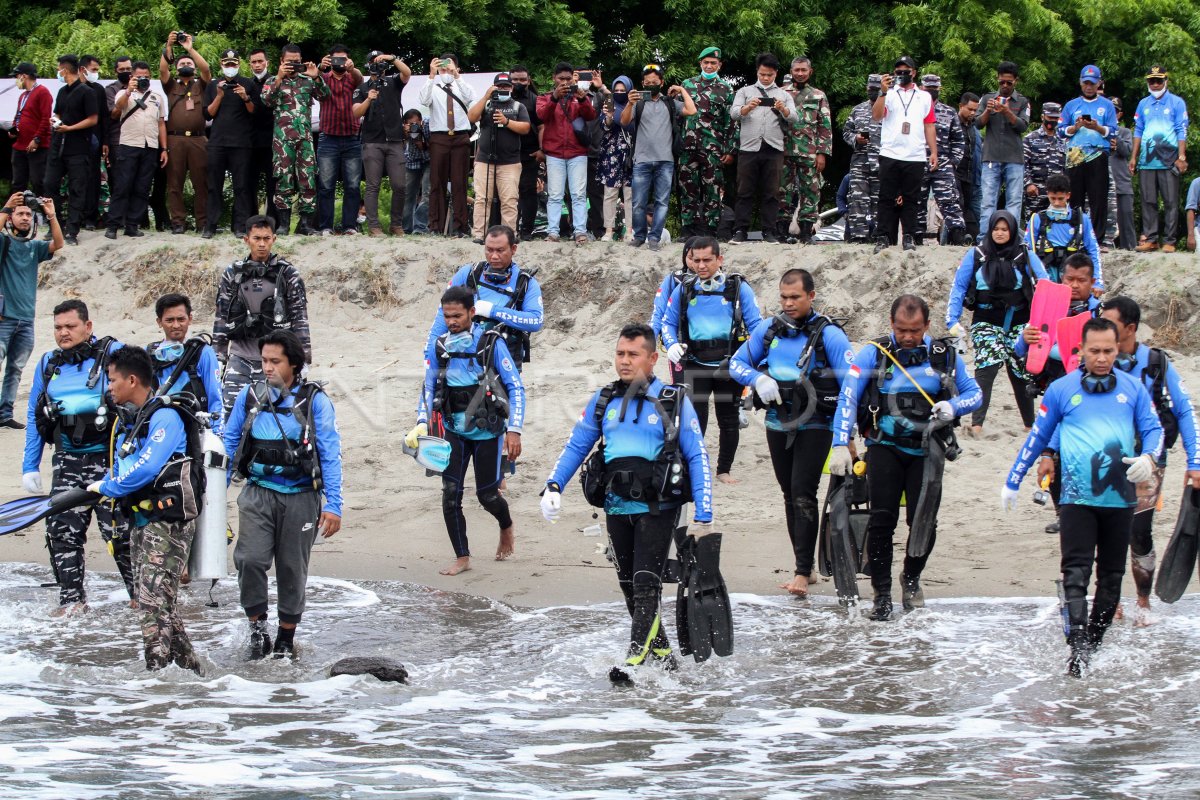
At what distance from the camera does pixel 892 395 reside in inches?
358

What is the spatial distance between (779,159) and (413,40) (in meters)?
Result: 8.30

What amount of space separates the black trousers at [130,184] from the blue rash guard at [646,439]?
34.1 ft

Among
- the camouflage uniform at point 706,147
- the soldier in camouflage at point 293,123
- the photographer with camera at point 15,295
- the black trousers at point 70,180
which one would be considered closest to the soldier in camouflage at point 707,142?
the camouflage uniform at point 706,147

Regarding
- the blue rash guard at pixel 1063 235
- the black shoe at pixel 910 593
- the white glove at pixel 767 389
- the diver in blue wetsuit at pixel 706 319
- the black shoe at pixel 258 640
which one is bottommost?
the black shoe at pixel 258 640

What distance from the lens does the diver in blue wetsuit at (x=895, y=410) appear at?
357 inches

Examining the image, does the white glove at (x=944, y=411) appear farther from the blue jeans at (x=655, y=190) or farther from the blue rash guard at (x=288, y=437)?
the blue jeans at (x=655, y=190)

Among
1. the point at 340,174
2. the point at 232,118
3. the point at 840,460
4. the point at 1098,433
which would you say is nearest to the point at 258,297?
the point at 840,460

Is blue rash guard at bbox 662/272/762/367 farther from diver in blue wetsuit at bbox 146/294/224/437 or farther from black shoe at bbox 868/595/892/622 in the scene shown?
diver in blue wetsuit at bbox 146/294/224/437

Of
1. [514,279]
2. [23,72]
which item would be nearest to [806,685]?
[514,279]

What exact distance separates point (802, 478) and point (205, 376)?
3.72 metres

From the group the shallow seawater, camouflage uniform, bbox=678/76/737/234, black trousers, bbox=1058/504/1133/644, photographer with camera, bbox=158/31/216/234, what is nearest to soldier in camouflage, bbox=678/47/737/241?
camouflage uniform, bbox=678/76/737/234

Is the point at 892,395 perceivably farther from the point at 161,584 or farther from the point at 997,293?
the point at 161,584

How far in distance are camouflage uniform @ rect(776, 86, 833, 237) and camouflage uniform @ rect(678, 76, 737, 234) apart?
2.04 ft

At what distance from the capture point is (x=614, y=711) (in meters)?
7.57
